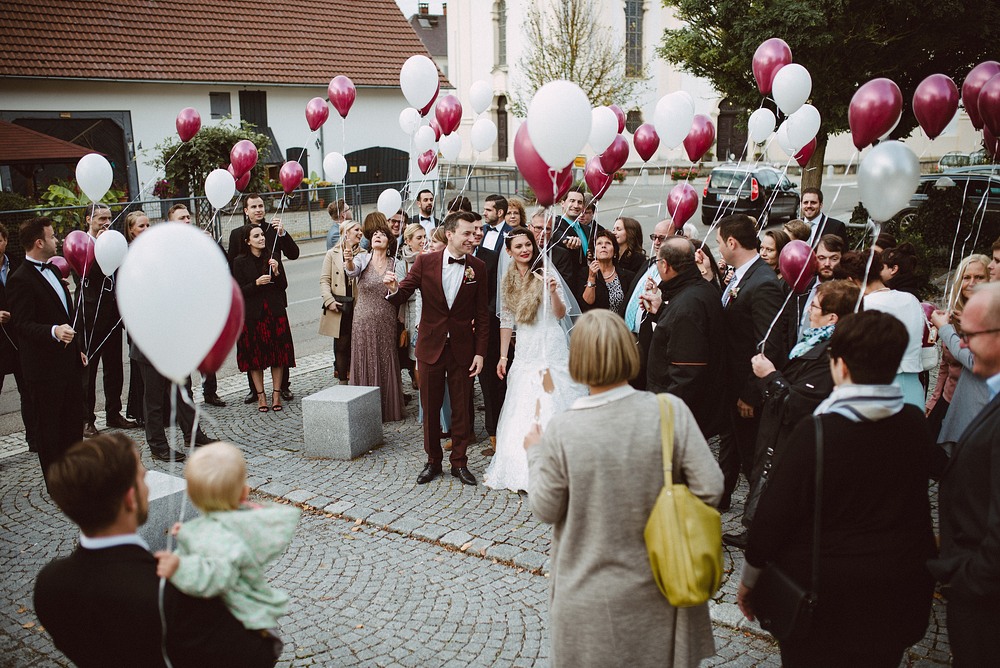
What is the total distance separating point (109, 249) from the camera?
602 cm

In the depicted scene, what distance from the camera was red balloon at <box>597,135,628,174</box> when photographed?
287 inches

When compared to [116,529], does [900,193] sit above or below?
above

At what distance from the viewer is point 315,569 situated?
4914mm

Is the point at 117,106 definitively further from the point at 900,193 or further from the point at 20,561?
the point at 900,193

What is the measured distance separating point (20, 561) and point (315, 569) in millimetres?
1957

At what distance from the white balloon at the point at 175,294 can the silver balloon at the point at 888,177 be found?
341 centimetres

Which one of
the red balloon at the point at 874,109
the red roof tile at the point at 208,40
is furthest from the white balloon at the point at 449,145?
the red roof tile at the point at 208,40

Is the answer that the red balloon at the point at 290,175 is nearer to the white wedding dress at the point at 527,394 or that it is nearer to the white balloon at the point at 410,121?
the white balloon at the point at 410,121

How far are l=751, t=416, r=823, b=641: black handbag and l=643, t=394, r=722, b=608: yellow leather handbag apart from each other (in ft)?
0.99

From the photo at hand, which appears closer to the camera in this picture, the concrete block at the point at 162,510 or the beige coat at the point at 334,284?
the concrete block at the point at 162,510

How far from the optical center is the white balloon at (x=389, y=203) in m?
8.39

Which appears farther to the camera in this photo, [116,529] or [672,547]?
[672,547]

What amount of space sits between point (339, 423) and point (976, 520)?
16.4 ft

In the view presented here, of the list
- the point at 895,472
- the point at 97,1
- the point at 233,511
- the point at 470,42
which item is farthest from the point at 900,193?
the point at 470,42
